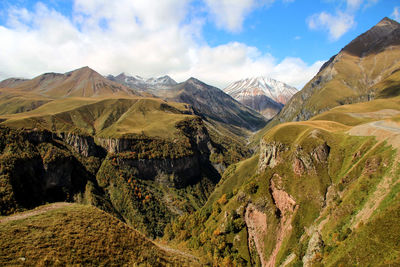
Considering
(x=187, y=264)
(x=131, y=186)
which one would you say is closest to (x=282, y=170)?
(x=187, y=264)

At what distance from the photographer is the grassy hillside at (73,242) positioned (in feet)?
88.6

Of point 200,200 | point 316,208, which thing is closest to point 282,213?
point 316,208

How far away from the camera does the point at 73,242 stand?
102 feet

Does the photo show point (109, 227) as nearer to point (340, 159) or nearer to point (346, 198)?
point (346, 198)

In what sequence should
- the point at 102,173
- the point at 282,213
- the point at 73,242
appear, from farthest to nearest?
the point at 102,173, the point at 282,213, the point at 73,242

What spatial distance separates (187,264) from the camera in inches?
1459

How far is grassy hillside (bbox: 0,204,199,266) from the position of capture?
27006mm

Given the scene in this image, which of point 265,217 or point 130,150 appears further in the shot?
point 130,150

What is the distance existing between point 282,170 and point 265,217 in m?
19.6

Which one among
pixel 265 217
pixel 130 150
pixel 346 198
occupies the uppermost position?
pixel 130 150

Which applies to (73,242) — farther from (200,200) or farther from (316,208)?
(200,200)

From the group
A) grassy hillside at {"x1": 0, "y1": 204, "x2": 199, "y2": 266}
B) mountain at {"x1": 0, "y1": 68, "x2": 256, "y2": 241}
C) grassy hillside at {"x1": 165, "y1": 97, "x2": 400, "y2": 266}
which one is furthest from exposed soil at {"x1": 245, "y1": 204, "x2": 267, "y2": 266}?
mountain at {"x1": 0, "y1": 68, "x2": 256, "y2": 241}

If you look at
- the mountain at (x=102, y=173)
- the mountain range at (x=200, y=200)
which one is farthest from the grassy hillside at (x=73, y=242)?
the mountain at (x=102, y=173)

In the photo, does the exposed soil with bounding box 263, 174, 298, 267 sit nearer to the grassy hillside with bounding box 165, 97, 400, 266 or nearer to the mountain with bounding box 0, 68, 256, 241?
the grassy hillside with bounding box 165, 97, 400, 266
